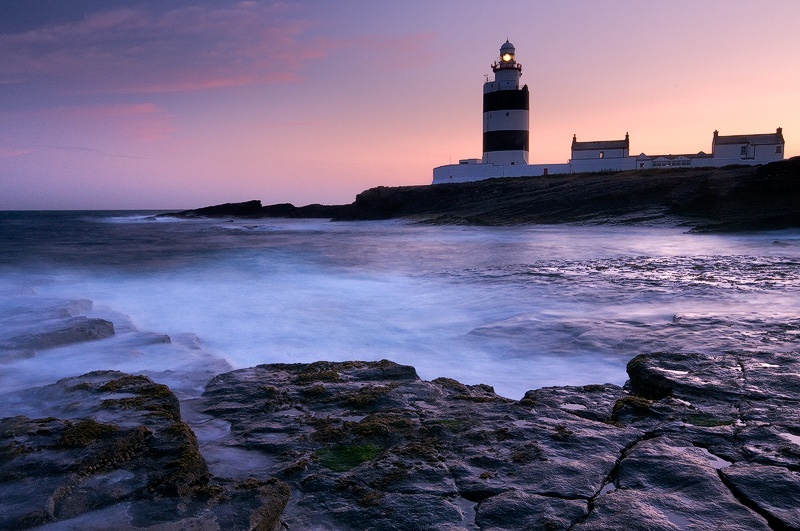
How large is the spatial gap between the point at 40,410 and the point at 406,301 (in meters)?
5.80

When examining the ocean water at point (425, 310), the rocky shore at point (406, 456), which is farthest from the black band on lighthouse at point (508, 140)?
the rocky shore at point (406, 456)

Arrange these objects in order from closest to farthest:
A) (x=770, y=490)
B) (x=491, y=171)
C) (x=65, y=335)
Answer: (x=770, y=490) → (x=65, y=335) → (x=491, y=171)

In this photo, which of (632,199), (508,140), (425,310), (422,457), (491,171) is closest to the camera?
(422,457)

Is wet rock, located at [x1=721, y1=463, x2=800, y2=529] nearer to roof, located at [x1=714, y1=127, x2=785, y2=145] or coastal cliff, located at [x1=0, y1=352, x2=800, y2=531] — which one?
coastal cliff, located at [x1=0, y1=352, x2=800, y2=531]

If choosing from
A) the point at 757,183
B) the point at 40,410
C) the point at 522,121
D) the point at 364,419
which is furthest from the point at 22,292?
the point at 522,121

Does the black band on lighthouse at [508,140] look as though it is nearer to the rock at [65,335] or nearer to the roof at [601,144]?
the roof at [601,144]

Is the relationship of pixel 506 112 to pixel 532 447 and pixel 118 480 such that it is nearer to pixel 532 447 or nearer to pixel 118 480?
pixel 532 447

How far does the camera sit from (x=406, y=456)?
2365mm

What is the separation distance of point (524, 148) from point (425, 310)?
3234 centimetres

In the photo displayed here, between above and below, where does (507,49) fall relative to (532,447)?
above

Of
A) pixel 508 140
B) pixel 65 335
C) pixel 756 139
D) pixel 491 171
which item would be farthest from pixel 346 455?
pixel 756 139

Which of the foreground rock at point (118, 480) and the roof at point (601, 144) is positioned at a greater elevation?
the roof at point (601, 144)

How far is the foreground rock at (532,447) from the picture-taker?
1.94m

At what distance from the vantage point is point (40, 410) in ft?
9.52
